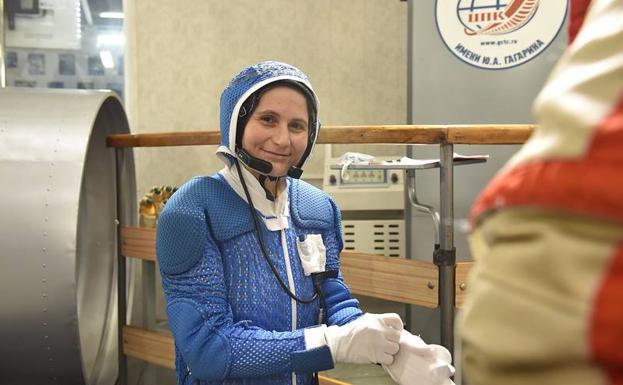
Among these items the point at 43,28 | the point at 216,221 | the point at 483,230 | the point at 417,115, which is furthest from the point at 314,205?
the point at 43,28

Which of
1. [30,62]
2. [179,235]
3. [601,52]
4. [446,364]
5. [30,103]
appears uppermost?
[30,62]

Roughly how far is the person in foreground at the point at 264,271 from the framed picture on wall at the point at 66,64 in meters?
2.85

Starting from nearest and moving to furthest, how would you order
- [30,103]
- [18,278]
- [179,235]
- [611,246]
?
[611,246] → [179,235] → [18,278] → [30,103]

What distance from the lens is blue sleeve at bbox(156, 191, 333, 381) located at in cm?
118

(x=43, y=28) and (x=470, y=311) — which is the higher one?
(x=43, y=28)

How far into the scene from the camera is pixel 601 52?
359 millimetres

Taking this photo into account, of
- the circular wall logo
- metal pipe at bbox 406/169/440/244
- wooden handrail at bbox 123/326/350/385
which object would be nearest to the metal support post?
wooden handrail at bbox 123/326/350/385

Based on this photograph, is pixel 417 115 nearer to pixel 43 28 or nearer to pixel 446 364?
pixel 446 364

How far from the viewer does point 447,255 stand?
1.71 metres

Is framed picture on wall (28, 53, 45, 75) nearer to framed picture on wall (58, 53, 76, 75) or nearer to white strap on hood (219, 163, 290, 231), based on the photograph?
framed picture on wall (58, 53, 76, 75)

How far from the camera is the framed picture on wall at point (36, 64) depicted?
3797 millimetres

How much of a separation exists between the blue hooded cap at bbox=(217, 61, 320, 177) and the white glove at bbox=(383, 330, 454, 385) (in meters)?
0.45

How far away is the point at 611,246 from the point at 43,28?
4.05m

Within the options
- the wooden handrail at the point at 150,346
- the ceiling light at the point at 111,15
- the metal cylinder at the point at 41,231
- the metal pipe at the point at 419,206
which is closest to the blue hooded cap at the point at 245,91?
the metal pipe at the point at 419,206
